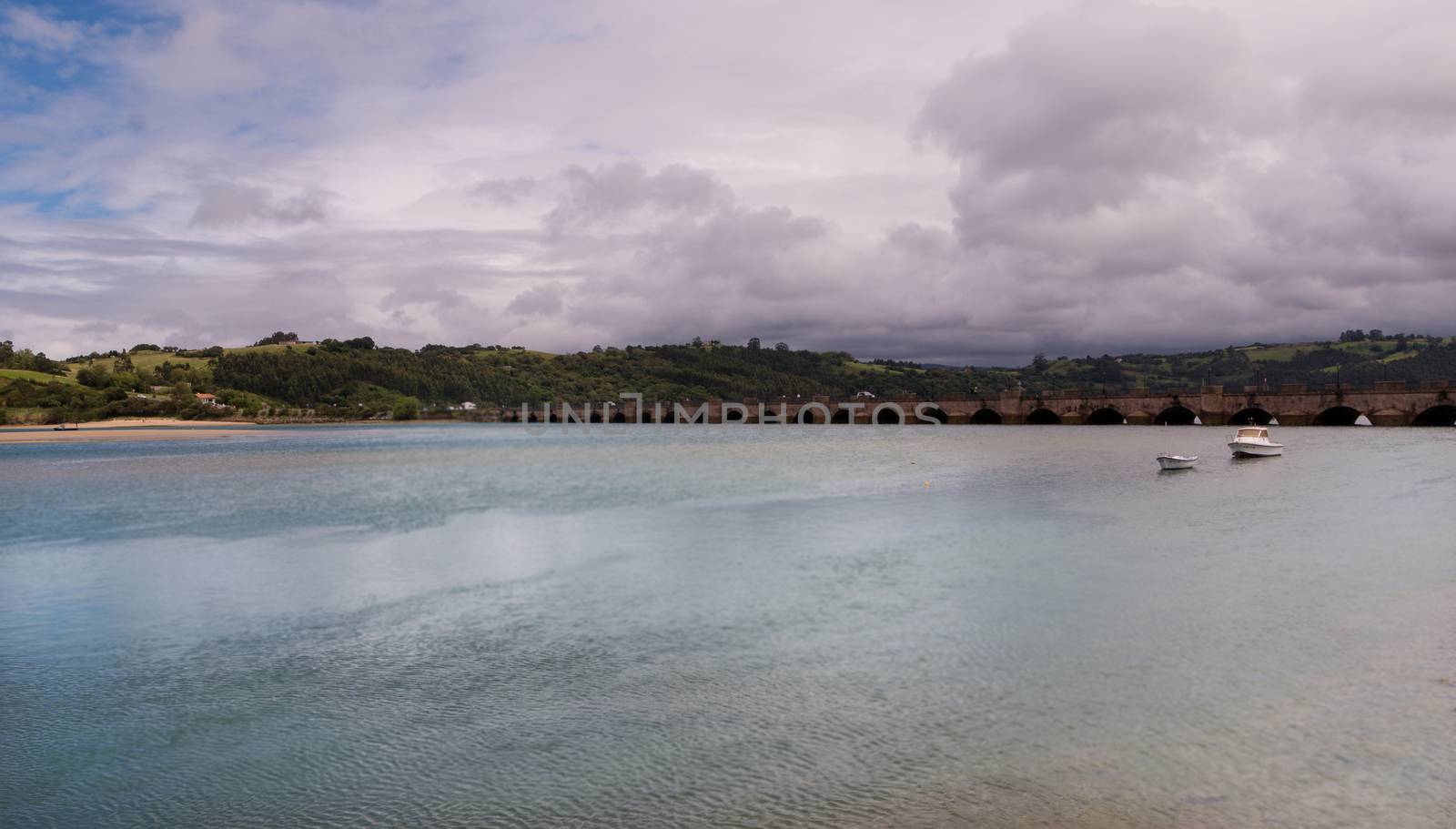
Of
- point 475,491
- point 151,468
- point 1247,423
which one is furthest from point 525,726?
point 1247,423

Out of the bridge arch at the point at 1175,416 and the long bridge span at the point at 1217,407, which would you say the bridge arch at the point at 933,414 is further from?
the bridge arch at the point at 1175,416

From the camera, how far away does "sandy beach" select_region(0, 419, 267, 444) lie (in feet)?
370

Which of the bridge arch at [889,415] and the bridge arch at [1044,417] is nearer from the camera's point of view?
the bridge arch at [1044,417]

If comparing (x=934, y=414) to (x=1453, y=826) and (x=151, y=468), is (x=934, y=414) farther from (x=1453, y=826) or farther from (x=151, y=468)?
(x=1453, y=826)

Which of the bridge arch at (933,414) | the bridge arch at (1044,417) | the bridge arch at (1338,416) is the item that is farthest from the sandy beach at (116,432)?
the bridge arch at (1338,416)

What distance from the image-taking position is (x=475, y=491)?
41.7 m

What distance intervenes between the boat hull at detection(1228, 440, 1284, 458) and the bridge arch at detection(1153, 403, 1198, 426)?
6616 cm

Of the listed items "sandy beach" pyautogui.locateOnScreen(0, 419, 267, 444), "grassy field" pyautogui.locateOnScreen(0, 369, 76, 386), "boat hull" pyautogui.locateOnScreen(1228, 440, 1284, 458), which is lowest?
"boat hull" pyautogui.locateOnScreen(1228, 440, 1284, 458)

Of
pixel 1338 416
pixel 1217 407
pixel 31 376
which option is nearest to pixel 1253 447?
pixel 1217 407

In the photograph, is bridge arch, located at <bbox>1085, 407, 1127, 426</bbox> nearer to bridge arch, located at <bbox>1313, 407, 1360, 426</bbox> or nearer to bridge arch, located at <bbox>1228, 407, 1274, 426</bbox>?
bridge arch, located at <bbox>1228, 407, 1274, 426</bbox>

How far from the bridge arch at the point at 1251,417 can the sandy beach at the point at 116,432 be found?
130 metres

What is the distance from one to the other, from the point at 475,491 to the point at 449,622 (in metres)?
26.9

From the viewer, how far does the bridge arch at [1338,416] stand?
364 ft

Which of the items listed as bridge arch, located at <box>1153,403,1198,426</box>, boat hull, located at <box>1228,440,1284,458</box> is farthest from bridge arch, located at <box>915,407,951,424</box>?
boat hull, located at <box>1228,440,1284,458</box>
